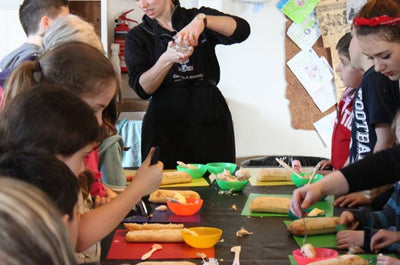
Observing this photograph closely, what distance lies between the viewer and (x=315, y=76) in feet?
13.0

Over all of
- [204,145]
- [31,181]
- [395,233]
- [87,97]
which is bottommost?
[204,145]

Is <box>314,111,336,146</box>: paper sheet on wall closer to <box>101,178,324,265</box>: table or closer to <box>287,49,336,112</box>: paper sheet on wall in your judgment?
<box>287,49,336,112</box>: paper sheet on wall

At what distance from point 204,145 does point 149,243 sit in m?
1.04

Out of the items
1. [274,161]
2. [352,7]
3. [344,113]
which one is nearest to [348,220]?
[344,113]

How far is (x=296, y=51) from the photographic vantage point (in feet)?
13.0

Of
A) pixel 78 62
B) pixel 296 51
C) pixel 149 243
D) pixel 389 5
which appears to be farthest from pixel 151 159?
pixel 296 51

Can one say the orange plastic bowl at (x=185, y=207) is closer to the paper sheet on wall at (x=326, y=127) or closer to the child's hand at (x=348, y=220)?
the child's hand at (x=348, y=220)

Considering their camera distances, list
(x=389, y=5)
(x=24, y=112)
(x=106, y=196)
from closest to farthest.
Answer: (x=24, y=112) → (x=106, y=196) → (x=389, y=5)

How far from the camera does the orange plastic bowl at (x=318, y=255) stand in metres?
1.41

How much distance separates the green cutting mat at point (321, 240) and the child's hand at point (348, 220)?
0.21ft

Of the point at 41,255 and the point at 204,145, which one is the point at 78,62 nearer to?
the point at 41,255

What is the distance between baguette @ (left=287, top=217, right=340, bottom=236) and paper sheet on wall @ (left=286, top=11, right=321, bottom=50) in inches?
94.3

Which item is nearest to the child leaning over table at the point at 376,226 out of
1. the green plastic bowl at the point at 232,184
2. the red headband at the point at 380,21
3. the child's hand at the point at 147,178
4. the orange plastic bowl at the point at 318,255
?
the orange plastic bowl at the point at 318,255

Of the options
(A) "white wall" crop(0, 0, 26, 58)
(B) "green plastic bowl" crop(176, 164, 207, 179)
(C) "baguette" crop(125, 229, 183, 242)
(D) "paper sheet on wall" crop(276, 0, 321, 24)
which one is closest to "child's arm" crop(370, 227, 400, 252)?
(C) "baguette" crop(125, 229, 183, 242)
